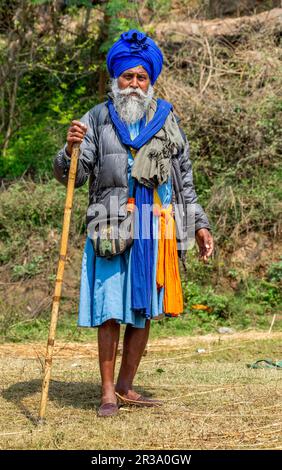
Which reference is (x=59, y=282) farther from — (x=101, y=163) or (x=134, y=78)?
(x=134, y=78)

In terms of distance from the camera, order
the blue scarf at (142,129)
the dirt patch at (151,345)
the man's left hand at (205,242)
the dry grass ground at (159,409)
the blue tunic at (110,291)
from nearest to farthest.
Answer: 1. the dry grass ground at (159,409)
2. the blue tunic at (110,291)
3. the blue scarf at (142,129)
4. the man's left hand at (205,242)
5. the dirt patch at (151,345)

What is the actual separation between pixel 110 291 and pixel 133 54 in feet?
4.72

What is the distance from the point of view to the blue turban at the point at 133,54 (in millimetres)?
5211

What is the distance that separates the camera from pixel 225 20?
42.9ft

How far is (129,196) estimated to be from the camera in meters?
5.21

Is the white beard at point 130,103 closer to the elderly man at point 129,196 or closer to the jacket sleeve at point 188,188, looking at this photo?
the elderly man at point 129,196

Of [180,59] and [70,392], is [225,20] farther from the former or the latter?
[70,392]

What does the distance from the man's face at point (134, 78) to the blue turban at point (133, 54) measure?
0.02m

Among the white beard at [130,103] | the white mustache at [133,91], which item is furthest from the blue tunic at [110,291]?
the white mustache at [133,91]

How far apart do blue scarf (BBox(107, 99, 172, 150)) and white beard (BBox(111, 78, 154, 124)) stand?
0.04 metres

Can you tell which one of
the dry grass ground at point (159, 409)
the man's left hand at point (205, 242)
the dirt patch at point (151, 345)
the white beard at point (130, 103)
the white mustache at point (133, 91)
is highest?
the white mustache at point (133, 91)

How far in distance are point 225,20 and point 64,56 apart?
2.56 metres

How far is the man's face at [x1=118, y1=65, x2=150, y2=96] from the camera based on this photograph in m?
5.25
